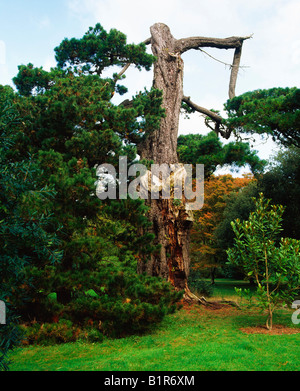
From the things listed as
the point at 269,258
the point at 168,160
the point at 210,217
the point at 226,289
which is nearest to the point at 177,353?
the point at 269,258

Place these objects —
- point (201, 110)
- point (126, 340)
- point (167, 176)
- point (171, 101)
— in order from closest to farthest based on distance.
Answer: point (126, 340) < point (167, 176) < point (171, 101) < point (201, 110)

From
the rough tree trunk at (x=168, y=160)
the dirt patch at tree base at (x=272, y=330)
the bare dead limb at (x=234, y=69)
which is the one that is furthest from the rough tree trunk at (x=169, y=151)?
the dirt patch at tree base at (x=272, y=330)

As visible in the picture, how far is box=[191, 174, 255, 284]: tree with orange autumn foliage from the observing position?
20.5 meters

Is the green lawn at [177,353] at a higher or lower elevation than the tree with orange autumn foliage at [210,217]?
lower

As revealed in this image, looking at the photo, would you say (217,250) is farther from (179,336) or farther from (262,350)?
(262,350)

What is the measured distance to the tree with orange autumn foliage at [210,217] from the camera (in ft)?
67.3

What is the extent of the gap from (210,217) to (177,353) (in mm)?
15922

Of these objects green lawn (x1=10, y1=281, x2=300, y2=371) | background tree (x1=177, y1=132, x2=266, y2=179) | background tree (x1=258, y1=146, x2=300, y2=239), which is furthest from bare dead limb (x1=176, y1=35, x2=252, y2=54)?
green lawn (x1=10, y1=281, x2=300, y2=371)

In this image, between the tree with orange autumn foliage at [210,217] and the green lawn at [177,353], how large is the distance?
12935 mm

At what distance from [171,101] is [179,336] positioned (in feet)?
26.3

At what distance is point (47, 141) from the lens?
6.77 metres

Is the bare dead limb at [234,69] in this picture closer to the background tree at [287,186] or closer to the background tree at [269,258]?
the background tree at [287,186]

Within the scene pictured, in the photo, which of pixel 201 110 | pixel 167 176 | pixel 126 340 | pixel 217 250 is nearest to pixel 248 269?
pixel 126 340

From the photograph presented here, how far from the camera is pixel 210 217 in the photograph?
20781mm
